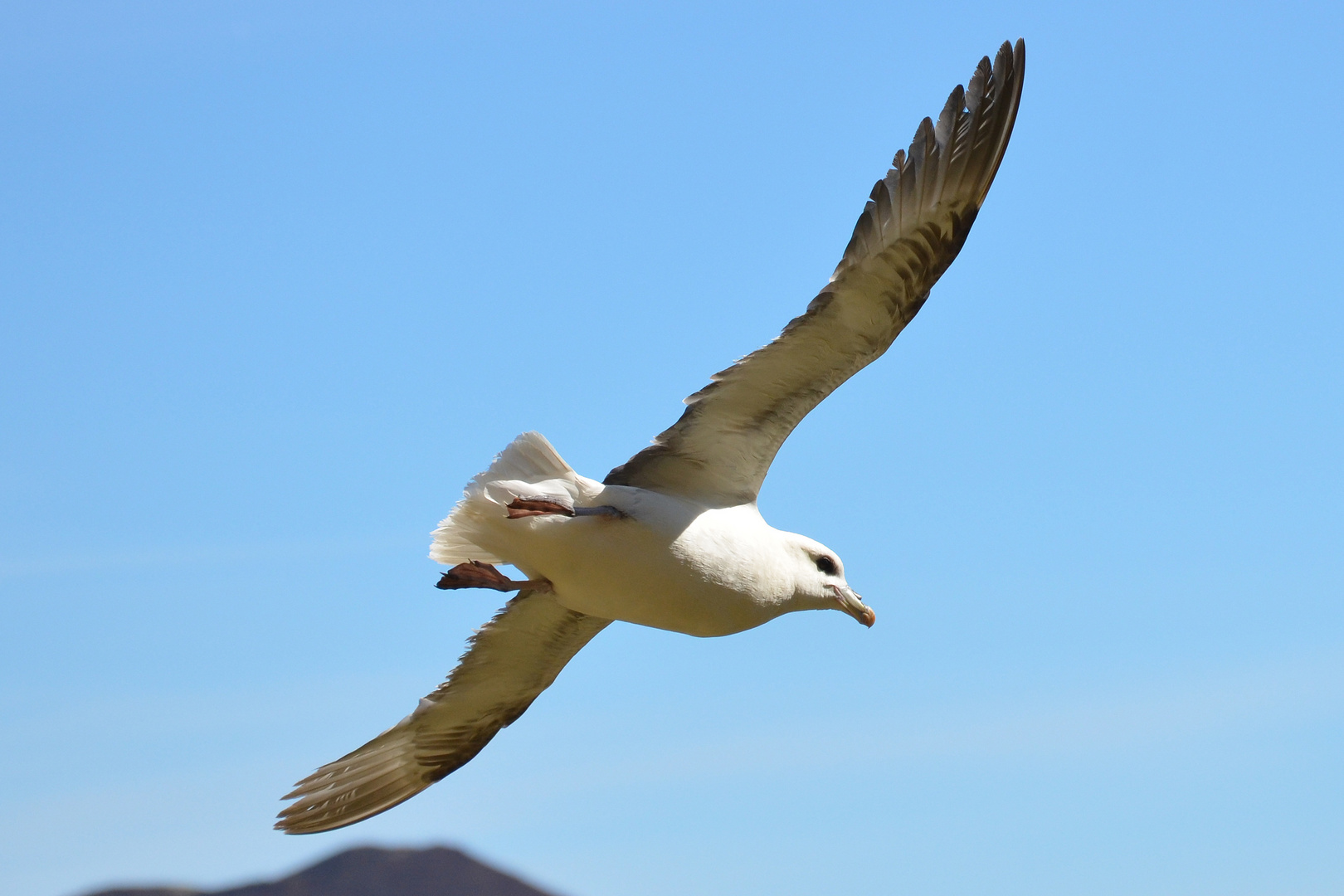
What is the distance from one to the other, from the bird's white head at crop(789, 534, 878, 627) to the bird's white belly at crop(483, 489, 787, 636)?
14.0 inches

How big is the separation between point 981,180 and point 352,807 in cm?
594

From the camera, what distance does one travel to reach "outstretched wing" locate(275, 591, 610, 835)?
964 cm

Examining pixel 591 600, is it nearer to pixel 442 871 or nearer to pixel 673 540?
pixel 673 540

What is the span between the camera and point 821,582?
8.78 metres

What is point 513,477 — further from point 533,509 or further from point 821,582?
point 821,582

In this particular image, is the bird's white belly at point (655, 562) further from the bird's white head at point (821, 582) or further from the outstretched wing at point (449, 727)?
the outstretched wing at point (449, 727)

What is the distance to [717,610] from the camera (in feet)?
26.6

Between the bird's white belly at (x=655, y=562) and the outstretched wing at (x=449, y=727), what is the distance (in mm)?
1399

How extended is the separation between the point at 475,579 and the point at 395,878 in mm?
25361

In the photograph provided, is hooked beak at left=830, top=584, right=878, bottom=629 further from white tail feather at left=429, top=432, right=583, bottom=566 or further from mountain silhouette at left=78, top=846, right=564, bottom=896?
mountain silhouette at left=78, top=846, right=564, bottom=896

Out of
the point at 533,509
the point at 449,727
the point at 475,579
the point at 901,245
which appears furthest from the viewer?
the point at 449,727

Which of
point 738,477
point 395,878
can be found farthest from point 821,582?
point 395,878

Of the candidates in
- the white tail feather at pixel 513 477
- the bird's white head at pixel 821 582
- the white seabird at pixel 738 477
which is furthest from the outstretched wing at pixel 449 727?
the bird's white head at pixel 821 582

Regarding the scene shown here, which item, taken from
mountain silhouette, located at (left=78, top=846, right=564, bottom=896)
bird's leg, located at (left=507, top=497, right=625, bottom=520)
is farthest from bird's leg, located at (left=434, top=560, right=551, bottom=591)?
mountain silhouette, located at (left=78, top=846, right=564, bottom=896)
